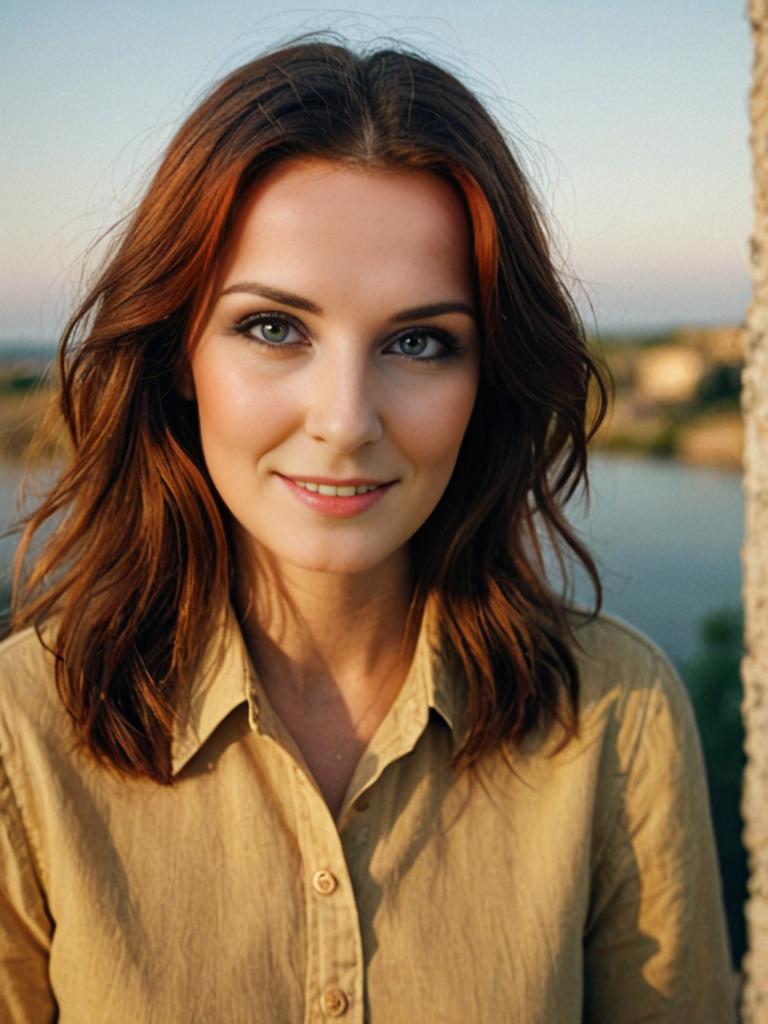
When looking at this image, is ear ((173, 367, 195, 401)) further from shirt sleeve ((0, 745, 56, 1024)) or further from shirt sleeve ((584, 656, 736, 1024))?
shirt sleeve ((584, 656, 736, 1024))

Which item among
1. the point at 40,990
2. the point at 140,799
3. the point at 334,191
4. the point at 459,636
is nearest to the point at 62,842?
the point at 140,799

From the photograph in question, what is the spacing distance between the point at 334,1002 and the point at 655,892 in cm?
61

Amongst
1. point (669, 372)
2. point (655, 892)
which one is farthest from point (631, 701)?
point (669, 372)

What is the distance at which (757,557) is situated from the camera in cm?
184

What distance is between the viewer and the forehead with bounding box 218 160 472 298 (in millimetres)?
1636

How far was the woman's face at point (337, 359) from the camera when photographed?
1645 millimetres

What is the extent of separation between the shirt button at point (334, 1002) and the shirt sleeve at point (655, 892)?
1.66 ft

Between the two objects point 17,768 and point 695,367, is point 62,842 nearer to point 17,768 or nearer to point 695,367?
point 17,768

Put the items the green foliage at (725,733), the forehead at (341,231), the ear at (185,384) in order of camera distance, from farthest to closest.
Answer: the green foliage at (725,733)
the ear at (185,384)
the forehead at (341,231)

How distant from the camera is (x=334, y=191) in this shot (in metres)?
1.66

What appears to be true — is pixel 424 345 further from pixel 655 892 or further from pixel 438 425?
pixel 655 892

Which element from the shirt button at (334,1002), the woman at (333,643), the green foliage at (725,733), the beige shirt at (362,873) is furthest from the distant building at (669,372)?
the shirt button at (334,1002)

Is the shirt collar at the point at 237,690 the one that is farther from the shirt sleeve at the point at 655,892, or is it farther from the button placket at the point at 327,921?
the shirt sleeve at the point at 655,892

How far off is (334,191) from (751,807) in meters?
1.24
